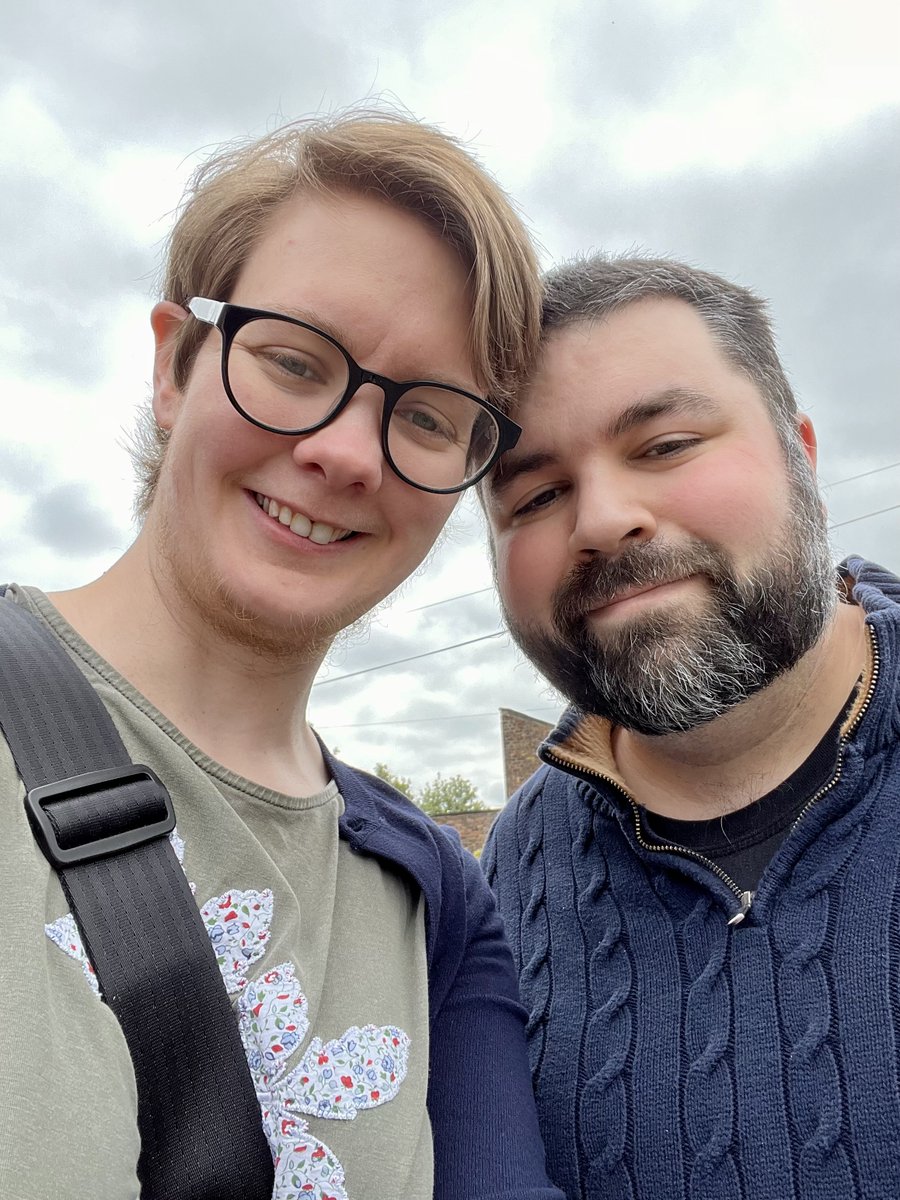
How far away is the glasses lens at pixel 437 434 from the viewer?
1.51m

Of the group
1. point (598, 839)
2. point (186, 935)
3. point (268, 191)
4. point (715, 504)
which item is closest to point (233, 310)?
point (268, 191)

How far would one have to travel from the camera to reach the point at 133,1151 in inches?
36.1

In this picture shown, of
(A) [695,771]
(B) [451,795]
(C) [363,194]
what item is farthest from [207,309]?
(B) [451,795]

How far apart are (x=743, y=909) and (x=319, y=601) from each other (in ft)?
3.21

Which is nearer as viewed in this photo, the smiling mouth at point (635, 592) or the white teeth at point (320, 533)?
the white teeth at point (320, 533)

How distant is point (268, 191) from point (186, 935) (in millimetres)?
1167

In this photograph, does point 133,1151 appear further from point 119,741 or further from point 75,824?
point 119,741

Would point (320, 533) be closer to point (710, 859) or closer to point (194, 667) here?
point (194, 667)

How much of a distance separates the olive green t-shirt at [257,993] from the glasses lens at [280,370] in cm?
42

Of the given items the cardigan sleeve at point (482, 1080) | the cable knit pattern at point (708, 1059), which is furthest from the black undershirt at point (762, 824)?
the cardigan sleeve at point (482, 1080)

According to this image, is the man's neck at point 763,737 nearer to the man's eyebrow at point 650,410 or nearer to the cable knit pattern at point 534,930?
the cable knit pattern at point 534,930

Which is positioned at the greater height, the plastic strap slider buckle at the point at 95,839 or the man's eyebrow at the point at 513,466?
the man's eyebrow at the point at 513,466

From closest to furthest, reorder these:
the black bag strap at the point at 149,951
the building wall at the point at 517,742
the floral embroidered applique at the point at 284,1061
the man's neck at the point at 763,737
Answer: the black bag strap at the point at 149,951 → the floral embroidered applique at the point at 284,1061 → the man's neck at the point at 763,737 → the building wall at the point at 517,742

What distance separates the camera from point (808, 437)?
2.30 meters
